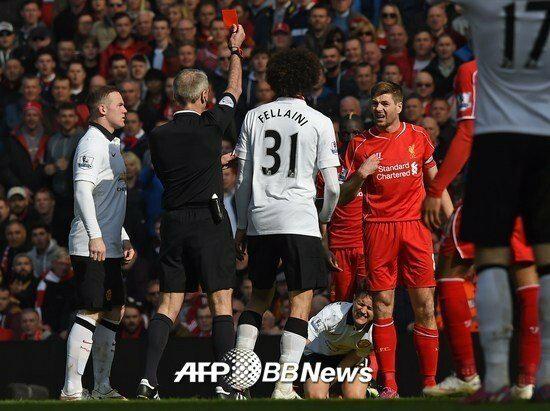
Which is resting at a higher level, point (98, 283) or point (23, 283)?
point (98, 283)

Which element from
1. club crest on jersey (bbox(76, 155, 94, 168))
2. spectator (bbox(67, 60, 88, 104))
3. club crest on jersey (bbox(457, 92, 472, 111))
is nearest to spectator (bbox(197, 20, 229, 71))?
spectator (bbox(67, 60, 88, 104))

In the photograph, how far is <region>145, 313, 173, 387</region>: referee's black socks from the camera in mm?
9289

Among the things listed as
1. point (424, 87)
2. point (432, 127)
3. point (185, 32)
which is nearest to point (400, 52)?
point (424, 87)

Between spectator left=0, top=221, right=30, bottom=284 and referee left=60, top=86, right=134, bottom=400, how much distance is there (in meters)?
5.50

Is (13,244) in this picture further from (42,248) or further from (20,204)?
(20,204)

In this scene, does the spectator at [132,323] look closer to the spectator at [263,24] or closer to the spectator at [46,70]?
the spectator at [263,24]

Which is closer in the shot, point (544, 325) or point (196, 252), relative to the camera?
point (544, 325)

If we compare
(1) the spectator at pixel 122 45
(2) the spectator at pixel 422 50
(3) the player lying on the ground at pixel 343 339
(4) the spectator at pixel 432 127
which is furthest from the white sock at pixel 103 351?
(1) the spectator at pixel 122 45

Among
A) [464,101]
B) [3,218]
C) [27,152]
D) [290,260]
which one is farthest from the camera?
[27,152]

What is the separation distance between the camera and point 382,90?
415 inches

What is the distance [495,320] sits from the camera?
655 cm

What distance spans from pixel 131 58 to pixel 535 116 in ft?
37.1

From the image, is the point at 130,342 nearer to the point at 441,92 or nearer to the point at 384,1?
the point at 441,92

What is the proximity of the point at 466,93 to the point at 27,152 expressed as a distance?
10.1 metres
